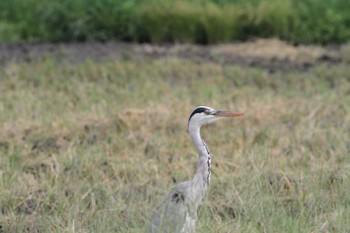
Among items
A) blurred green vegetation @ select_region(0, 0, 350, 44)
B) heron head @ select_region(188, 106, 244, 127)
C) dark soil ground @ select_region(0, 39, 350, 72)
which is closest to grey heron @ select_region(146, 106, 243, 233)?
heron head @ select_region(188, 106, 244, 127)

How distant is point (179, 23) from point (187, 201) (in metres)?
8.82

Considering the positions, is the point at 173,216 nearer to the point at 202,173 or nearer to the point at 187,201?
the point at 187,201

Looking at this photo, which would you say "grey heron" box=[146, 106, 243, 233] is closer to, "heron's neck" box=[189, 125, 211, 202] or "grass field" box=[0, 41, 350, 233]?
"heron's neck" box=[189, 125, 211, 202]

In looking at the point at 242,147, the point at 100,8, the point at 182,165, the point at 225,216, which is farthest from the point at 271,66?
the point at 225,216

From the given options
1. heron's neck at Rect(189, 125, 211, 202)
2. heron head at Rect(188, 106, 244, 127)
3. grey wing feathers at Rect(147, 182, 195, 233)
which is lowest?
grey wing feathers at Rect(147, 182, 195, 233)

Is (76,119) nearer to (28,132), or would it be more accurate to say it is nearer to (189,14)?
(28,132)

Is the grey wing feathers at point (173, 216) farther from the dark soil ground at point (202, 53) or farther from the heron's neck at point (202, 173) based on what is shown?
the dark soil ground at point (202, 53)

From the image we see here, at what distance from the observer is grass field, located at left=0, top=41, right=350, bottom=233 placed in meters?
6.43

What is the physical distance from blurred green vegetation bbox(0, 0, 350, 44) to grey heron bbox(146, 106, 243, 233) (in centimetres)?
834

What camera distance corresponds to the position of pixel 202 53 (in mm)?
13297

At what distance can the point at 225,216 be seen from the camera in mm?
6445

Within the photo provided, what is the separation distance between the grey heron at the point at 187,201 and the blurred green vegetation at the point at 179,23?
8.34 metres

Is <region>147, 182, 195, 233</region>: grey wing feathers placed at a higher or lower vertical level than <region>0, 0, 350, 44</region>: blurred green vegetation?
higher

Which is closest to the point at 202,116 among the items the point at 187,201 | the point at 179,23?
the point at 187,201
